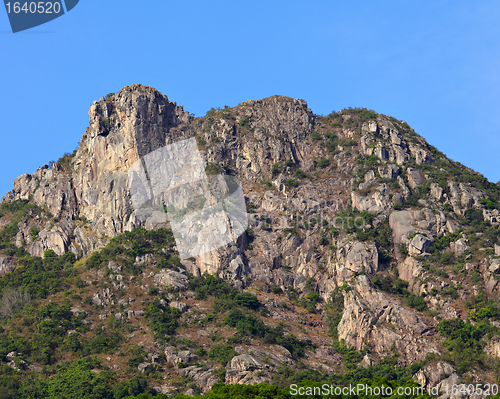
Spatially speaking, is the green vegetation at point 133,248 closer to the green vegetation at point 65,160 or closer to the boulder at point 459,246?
the green vegetation at point 65,160

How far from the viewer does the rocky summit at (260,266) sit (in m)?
97.4

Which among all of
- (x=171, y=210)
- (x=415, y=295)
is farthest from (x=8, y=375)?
(x=415, y=295)

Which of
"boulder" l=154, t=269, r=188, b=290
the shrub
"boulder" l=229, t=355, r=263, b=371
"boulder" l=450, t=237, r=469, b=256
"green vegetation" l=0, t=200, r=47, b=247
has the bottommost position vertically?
"boulder" l=229, t=355, r=263, b=371

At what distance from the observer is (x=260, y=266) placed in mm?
118562

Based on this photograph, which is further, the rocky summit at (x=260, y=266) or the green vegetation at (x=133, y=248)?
the green vegetation at (x=133, y=248)

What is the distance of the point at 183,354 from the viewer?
98.9 metres

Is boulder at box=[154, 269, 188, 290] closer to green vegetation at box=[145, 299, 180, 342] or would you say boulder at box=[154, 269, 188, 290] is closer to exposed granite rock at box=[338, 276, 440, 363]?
green vegetation at box=[145, 299, 180, 342]

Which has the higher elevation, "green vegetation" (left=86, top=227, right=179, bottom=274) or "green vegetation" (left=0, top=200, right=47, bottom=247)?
"green vegetation" (left=0, top=200, right=47, bottom=247)

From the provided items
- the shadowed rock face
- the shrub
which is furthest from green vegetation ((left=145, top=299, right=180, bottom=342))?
the shrub

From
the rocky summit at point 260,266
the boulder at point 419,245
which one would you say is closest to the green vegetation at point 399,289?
the rocky summit at point 260,266

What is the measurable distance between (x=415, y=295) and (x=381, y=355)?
1242 cm

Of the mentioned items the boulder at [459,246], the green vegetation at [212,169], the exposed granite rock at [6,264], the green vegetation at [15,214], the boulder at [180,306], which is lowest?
the boulder at [180,306]

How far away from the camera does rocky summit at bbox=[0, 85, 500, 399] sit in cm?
9738

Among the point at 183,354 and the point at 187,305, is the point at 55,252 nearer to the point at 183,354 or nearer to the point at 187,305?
the point at 187,305
